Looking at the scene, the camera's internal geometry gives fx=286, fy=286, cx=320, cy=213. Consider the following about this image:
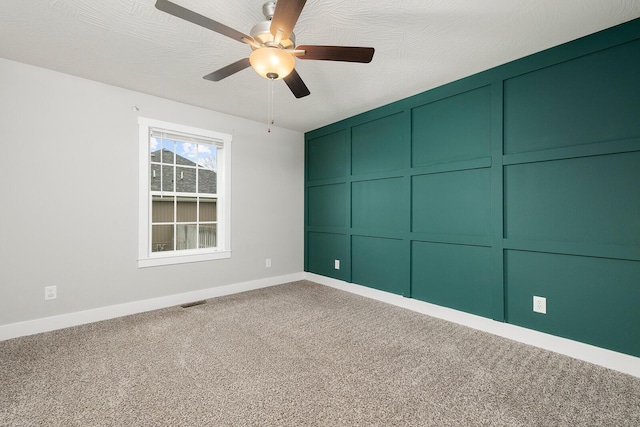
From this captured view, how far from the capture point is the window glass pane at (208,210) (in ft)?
12.9

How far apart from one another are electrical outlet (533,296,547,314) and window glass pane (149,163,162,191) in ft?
13.6

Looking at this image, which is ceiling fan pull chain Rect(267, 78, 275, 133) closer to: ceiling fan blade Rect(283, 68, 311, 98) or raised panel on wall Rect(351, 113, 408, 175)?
ceiling fan blade Rect(283, 68, 311, 98)

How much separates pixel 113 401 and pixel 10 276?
1900 mm

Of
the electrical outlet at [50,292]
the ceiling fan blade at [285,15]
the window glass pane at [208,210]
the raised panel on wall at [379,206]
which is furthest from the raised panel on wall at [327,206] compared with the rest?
the electrical outlet at [50,292]

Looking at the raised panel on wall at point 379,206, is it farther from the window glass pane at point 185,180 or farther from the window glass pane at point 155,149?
the window glass pane at point 155,149

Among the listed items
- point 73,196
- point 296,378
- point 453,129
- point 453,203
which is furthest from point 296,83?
point 73,196

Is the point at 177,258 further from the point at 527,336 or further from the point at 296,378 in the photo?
the point at 527,336

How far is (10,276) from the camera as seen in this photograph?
262cm

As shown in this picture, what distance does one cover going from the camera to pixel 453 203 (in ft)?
10.1

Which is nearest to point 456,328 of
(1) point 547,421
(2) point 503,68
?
(1) point 547,421

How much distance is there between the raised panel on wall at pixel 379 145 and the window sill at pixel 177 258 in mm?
2225

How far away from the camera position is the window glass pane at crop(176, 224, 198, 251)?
12.4ft


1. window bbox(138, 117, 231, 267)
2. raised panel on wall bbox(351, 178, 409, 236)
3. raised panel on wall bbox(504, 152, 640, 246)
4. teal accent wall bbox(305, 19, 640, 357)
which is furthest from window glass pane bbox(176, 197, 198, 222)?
raised panel on wall bbox(504, 152, 640, 246)

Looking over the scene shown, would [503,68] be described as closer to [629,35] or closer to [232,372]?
[629,35]
